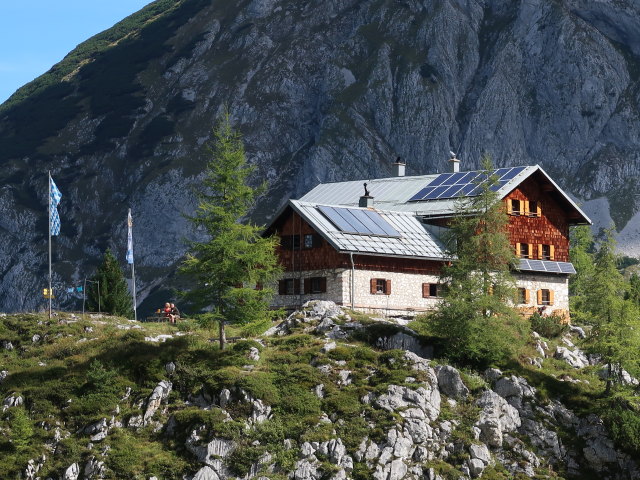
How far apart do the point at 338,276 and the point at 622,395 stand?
63.2 feet

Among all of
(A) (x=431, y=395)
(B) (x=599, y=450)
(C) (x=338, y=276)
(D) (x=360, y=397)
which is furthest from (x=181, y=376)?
(B) (x=599, y=450)

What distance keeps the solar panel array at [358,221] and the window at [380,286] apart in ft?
10.3

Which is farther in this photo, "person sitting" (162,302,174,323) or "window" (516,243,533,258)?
"window" (516,243,533,258)

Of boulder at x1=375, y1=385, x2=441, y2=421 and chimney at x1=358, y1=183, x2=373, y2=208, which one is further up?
chimney at x1=358, y1=183, x2=373, y2=208

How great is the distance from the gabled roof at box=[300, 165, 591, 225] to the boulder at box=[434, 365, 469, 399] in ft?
59.7

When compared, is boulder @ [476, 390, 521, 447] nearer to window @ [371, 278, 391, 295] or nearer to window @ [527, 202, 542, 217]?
window @ [371, 278, 391, 295]

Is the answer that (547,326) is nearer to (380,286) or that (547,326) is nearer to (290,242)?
(380,286)

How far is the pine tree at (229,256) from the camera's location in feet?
163

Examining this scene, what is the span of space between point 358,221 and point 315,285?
5.29 metres

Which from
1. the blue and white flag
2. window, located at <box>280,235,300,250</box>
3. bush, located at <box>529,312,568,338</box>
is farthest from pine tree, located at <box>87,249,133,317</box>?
bush, located at <box>529,312,568,338</box>

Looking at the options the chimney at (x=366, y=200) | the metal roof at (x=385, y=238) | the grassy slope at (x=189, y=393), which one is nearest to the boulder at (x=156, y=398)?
the grassy slope at (x=189, y=393)

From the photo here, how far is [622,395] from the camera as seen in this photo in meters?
49.5

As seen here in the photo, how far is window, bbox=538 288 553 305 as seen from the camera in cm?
7069

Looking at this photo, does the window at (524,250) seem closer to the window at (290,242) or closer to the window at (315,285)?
the window at (315,285)
